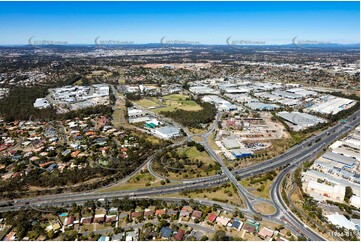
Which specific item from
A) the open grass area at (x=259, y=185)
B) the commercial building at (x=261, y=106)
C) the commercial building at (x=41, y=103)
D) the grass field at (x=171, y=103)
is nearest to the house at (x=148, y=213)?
the open grass area at (x=259, y=185)

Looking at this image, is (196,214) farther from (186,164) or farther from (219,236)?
(186,164)

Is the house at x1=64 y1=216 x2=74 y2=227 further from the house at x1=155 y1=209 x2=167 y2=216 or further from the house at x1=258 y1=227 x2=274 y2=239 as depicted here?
the house at x1=258 y1=227 x2=274 y2=239

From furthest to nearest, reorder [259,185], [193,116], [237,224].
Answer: [193,116], [259,185], [237,224]

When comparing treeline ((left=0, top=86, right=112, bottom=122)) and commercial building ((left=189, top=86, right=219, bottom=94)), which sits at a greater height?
commercial building ((left=189, top=86, right=219, bottom=94))

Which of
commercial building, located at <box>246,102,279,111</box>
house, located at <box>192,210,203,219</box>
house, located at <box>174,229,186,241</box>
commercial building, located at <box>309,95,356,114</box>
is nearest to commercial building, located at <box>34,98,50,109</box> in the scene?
commercial building, located at <box>246,102,279,111</box>

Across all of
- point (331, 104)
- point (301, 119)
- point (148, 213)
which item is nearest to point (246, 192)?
point (148, 213)

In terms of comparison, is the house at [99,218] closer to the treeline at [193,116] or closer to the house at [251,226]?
the house at [251,226]

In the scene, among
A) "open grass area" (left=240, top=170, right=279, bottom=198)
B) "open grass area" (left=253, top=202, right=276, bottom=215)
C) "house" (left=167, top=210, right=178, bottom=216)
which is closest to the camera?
"house" (left=167, top=210, right=178, bottom=216)
